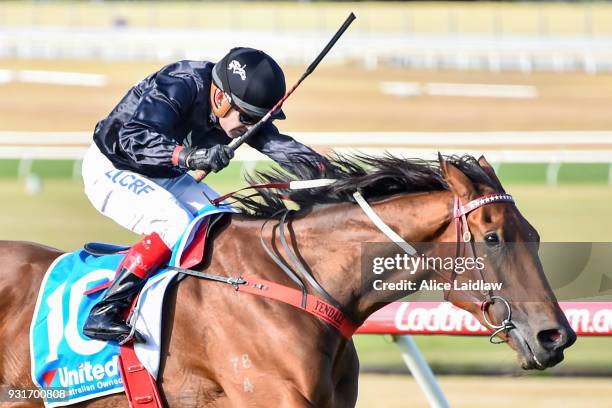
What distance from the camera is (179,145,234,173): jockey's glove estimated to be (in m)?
3.68

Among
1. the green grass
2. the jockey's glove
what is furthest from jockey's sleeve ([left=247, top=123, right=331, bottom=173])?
the green grass

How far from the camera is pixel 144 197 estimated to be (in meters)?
3.94

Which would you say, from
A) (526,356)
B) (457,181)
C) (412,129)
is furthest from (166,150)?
(412,129)

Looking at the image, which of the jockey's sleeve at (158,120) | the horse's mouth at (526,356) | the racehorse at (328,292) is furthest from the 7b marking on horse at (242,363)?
the horse's mouth at (526,356)

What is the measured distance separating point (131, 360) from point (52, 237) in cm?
864

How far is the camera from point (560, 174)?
48.9 feet

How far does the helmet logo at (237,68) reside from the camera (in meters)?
3.95

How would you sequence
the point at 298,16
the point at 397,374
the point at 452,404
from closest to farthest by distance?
the point at 452,404, the point at 397,374, the point at 298,16

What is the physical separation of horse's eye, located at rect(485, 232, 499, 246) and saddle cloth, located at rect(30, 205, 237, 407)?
1032 millimetres

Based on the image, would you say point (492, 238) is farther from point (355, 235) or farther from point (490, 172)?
point (355, 235)

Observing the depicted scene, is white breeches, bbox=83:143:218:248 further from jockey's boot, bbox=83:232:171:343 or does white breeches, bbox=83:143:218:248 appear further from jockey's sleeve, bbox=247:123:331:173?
jockey's sleeve, bbox=247:123:331:173

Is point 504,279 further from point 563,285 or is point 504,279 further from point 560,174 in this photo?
point 560,174

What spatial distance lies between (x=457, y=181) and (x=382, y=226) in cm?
31

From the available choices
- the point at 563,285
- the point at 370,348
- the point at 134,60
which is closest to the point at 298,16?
the point at 134,60
